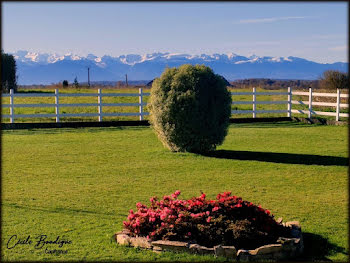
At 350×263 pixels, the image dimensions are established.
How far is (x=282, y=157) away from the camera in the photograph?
1392cm

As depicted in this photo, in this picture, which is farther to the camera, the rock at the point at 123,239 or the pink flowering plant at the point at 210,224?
the rock at the point at 123,239

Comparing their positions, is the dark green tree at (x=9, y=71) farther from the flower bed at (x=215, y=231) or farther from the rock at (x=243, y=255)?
the rock at (x=243, y=255)

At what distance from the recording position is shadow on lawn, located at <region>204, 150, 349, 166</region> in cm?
1317

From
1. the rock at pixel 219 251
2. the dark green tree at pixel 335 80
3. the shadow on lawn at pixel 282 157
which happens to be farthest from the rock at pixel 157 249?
the dark green tree at pixel 335 80

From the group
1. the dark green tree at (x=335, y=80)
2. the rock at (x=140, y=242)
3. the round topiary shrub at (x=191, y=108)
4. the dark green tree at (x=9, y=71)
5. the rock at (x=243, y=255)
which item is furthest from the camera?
the dark green tree at (x=9, y=71)

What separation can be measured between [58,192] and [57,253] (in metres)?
3.44

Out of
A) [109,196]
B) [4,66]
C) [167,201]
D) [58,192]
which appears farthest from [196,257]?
[4,66]

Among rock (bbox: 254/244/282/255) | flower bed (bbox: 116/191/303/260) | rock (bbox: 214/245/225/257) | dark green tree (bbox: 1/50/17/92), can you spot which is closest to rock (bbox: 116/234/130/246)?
flower bed (bbox: 116/191/303/260)

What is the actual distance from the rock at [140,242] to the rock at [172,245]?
11 cm

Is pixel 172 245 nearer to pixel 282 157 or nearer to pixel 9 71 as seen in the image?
pixel 282 157

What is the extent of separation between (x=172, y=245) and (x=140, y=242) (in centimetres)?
47

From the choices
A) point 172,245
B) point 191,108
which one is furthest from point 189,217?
point 191,108

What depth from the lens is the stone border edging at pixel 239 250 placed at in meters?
6.23

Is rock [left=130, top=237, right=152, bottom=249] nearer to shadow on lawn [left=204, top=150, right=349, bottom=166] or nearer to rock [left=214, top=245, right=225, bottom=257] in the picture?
rock [left=214, top=245, right=225, bottom=257]
